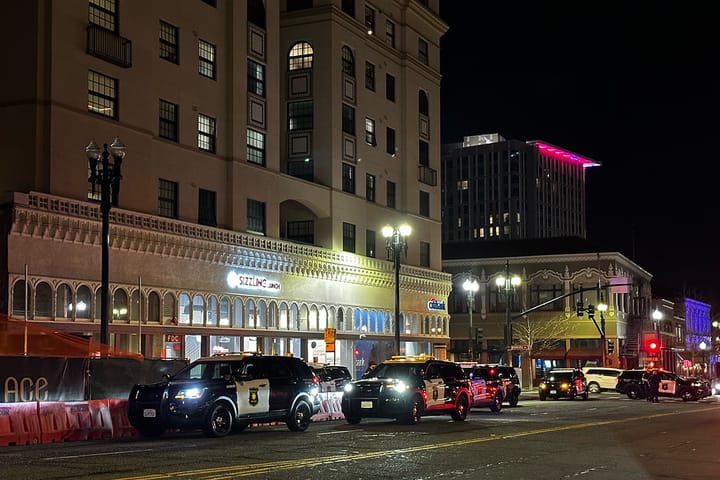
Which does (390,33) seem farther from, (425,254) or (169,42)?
(169,42)

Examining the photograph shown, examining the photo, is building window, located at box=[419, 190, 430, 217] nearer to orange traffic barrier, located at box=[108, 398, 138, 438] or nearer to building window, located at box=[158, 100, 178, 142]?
building window, located at box=[158, 100, 178, 142]

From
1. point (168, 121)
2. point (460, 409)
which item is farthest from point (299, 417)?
point (168, 121)

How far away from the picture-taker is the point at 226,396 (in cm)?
2358

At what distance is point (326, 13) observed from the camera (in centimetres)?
5312

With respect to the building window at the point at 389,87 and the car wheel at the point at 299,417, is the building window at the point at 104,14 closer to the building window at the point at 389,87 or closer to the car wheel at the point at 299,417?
the car wheel at the point at 299,417

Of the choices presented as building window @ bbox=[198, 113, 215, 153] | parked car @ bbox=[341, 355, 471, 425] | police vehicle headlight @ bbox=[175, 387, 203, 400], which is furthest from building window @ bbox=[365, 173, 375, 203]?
police vehicle headlight @ bbox=[175, 387, 203, 400]

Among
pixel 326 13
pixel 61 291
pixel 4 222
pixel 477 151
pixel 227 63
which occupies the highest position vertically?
pixel 477 151

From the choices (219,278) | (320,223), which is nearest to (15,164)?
(219,278)

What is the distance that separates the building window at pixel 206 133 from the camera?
4450cm

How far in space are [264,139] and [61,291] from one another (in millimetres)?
16035

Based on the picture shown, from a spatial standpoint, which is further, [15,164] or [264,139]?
[264,139]

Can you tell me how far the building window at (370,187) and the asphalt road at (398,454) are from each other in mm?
31102

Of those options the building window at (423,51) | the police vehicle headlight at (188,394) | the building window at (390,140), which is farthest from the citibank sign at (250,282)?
the building window at (423,51)

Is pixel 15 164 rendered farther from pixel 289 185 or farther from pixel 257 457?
pixel 257 457
